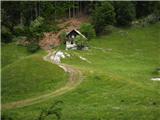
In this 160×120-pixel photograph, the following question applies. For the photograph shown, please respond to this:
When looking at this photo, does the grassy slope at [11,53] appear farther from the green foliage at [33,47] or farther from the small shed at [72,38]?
the small shed at [72,38]

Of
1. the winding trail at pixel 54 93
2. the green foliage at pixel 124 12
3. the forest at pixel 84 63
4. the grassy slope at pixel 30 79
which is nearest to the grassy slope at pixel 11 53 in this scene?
the forest at pixel 84 63

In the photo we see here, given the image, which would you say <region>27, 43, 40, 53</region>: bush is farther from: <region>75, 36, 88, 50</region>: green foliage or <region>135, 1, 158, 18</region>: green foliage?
<region>135, 1, 158, 18</region>: green foliage

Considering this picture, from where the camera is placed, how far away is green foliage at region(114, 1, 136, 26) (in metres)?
110

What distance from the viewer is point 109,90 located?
50625 millimetres

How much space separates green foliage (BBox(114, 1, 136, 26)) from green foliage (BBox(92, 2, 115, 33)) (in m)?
5.79

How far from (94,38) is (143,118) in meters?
67.4

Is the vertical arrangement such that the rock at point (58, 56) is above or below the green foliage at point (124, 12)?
below

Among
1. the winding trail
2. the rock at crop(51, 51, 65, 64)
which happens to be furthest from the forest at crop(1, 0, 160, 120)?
the rock at crop(51, 51, 65, 64)

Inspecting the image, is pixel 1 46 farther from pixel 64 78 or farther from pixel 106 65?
pixel 64 78

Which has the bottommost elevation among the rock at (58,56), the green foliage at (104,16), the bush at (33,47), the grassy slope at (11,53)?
the grassy slope at (11,53)

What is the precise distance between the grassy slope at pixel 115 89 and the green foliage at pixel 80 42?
2352 millimetres

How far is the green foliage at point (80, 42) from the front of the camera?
292 feet

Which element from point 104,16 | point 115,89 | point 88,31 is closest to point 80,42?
point 88,31

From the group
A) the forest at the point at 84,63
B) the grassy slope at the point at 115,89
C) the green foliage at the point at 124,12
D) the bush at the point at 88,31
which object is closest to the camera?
the forest at the point at 84,63
